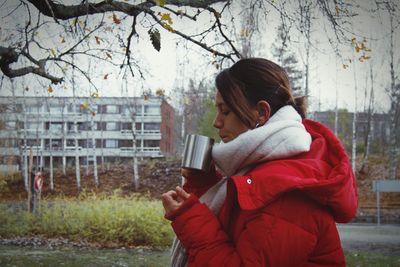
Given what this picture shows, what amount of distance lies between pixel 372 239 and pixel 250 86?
28.8 ft

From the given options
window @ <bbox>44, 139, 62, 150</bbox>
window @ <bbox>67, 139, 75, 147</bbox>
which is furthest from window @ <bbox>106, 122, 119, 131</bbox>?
window @ <bbox>44, 139, 62, 150</bbox>

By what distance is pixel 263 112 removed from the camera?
1104mm

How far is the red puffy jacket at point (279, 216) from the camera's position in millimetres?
929

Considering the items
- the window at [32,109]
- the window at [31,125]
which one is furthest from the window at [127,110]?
the window at [32,109]

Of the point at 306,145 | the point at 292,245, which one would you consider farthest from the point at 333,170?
the point at 292,245

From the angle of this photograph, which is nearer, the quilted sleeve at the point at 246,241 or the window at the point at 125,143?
the quilted sleeve at the point at 246,241

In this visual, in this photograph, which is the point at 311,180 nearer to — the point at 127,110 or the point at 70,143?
the point at 127,110

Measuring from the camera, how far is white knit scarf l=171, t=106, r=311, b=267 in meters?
1.02

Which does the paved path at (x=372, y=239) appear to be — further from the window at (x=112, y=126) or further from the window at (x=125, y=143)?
the window at (x=112, y=126)

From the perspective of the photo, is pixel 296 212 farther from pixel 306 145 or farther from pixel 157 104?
pixel 157 104

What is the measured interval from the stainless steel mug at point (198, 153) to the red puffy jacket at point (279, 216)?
0.13m

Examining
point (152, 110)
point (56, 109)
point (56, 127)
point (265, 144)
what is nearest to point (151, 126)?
point (152, 110)

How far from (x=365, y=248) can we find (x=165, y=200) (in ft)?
24.2

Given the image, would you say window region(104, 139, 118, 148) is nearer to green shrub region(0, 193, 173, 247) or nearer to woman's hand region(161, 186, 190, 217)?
green shrub region(0, 193, 173, 247)
